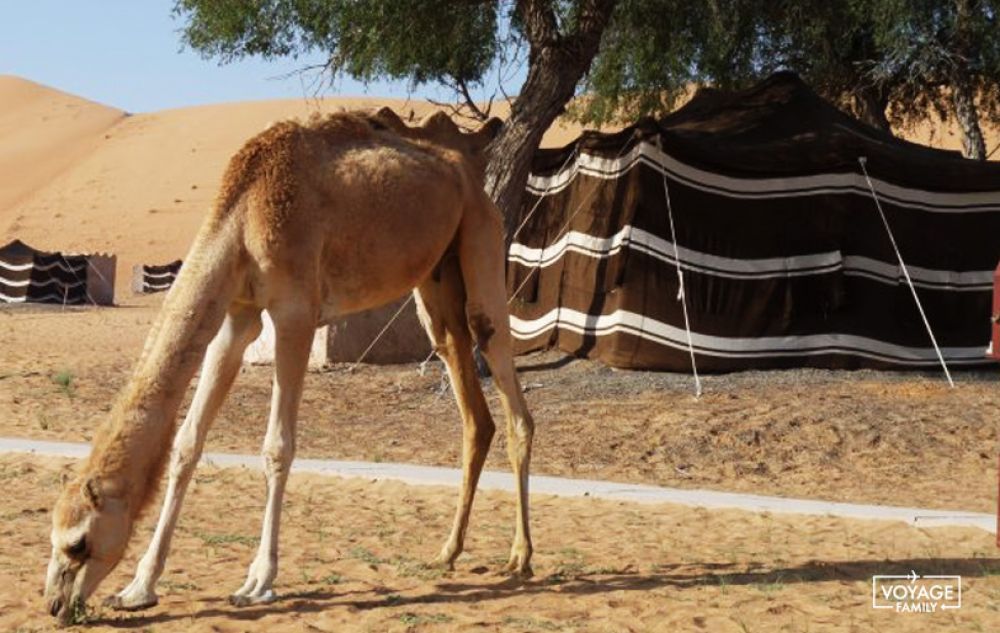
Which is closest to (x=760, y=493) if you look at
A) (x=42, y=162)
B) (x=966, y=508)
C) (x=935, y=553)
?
(x=966, y=508)

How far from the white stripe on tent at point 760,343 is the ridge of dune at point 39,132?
4929 centimetres

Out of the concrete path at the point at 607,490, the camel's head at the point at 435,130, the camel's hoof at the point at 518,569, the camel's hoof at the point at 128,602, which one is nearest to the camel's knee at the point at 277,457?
the camel's hoof at the point at 128,602

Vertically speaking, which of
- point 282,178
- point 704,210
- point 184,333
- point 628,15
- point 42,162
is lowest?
point 184,333

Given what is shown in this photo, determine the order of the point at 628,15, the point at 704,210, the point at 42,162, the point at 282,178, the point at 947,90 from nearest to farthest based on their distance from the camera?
the point at 282,178 < the point at 704,210 < the point at 628,15 < the point at 947,90 < the point at 42,162

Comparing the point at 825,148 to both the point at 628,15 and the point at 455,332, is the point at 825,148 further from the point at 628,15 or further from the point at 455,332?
the point at 455,332

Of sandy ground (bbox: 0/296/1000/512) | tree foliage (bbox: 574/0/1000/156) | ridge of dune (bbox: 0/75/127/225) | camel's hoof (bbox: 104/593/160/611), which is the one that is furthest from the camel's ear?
ridge of dune (bbox: 0/75/127/225)

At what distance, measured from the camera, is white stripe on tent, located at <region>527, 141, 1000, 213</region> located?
15250 mm

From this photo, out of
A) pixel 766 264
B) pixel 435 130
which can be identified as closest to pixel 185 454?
pixel 435 130

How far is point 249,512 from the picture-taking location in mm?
8836

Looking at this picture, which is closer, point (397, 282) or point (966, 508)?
point (397, 282)

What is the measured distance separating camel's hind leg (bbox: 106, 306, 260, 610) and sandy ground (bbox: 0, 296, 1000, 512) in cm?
509

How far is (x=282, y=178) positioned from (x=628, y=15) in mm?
12225

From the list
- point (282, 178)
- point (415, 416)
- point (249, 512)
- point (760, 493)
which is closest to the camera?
point (282, 178)

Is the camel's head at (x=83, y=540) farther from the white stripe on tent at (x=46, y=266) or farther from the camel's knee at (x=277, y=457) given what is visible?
the white stripe on tent at (x=46, y=266)
